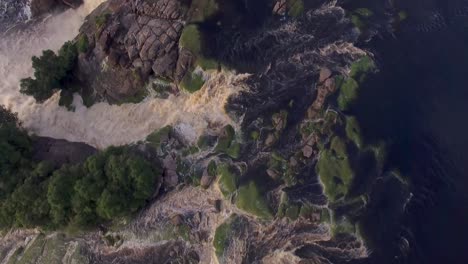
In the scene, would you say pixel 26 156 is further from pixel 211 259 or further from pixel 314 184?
pixel 314 184

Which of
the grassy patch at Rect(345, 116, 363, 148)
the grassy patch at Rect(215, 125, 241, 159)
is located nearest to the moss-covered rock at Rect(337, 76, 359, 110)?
the grassy patch at Rect(345, 116, 363, 148)

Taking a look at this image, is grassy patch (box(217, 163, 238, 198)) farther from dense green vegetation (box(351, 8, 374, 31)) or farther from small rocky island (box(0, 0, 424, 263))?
dense green vegetation (box(351, 8, 374, 31))

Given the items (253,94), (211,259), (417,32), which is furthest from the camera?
(417,32)

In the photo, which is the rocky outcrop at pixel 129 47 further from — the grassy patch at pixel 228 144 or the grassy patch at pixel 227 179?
the grassy patch at pixel 227 179

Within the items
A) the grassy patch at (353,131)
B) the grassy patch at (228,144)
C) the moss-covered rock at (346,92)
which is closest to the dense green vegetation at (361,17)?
the moss-covered rock at (346,92)

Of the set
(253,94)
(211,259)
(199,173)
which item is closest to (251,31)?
(253,94)

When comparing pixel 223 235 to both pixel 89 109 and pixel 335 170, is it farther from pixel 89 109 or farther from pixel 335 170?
pixel 89 109
